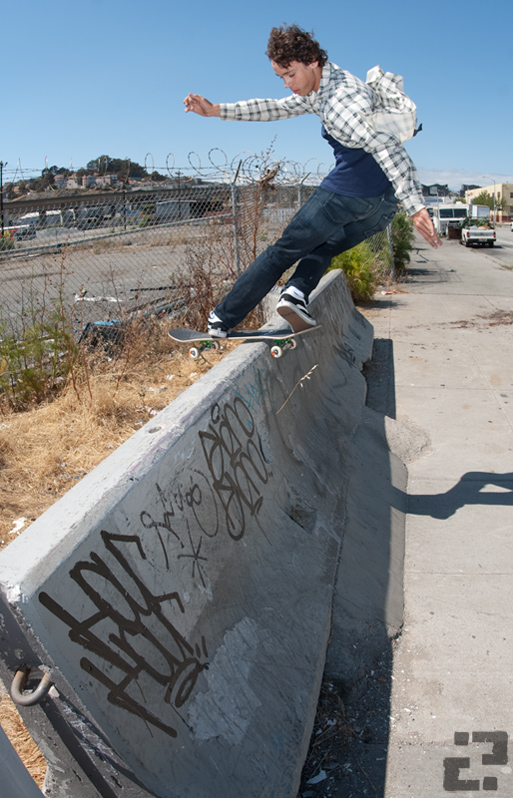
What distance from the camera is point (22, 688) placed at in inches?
58.6

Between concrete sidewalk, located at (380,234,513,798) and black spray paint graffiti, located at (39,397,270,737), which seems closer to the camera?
black spray paint graffiti, located at (39,397,270,737)

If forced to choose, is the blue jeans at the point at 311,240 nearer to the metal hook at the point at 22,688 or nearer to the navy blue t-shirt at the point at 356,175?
the navy blue t-shirt at the point at 356,175

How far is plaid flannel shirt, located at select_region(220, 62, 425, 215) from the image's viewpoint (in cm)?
360

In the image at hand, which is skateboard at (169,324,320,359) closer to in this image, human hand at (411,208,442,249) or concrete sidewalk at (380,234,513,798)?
human hand at (411,208,442,249)

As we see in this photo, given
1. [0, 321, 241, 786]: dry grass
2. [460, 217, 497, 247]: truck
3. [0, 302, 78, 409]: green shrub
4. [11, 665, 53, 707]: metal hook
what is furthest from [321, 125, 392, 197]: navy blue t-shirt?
[460, 217, 497, 247]: truck

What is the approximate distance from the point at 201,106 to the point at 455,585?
342 cm

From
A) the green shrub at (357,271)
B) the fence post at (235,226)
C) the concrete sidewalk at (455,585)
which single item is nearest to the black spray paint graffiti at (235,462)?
the concrete sidewalk at (455,585)

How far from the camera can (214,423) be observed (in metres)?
2.60

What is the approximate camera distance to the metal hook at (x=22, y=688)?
1441 mm

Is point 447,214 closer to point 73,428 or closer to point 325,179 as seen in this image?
point 325,179

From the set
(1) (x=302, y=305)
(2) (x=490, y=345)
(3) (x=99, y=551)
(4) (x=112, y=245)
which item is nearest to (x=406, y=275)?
(2) (x=490, y=345)

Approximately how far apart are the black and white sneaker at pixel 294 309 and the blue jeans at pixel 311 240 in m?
0.09

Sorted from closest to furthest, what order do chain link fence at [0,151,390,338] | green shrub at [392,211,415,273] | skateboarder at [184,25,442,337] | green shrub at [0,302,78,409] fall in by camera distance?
1. skateboarder at [184,25,442,337]
2. green shrub at [0,302,78,409]
3. chain link fence at [0,151,390,338]
4. green shrub at [392,211,415,273]

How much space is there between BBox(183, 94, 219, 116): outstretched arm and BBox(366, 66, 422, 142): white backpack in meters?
1.03
